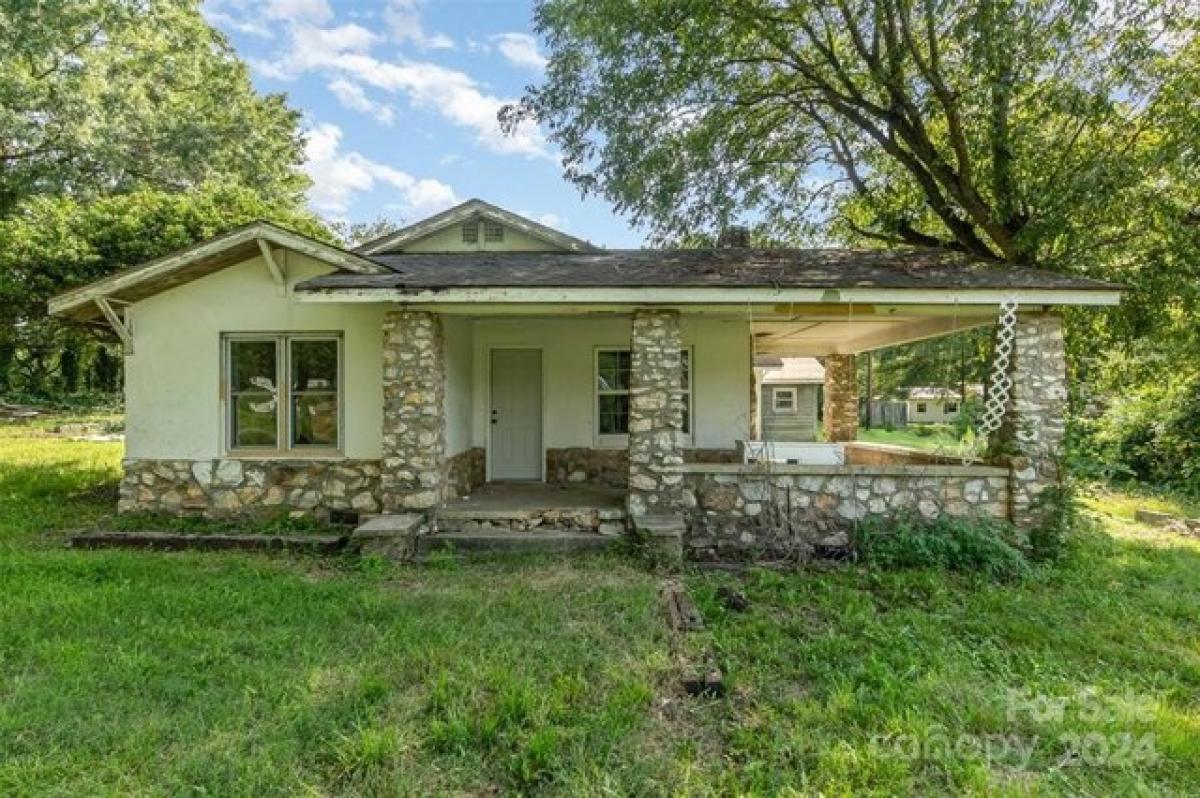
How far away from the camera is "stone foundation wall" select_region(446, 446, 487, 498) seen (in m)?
8.20

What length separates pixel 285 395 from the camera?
26.1ft

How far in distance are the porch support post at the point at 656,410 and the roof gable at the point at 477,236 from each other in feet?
10.0

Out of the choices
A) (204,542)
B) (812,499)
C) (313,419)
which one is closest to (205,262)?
(313,419)

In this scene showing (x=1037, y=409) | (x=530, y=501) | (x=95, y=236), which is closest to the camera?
(x=1037, y=409)

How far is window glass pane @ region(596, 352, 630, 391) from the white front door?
94cm

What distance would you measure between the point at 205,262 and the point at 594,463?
564cm

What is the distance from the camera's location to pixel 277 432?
Result: 7.94 m

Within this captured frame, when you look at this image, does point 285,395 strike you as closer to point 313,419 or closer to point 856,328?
point 313,419

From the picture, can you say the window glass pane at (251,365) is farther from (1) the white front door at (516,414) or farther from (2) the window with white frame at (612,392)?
(2) the window with white frame at (612,392)

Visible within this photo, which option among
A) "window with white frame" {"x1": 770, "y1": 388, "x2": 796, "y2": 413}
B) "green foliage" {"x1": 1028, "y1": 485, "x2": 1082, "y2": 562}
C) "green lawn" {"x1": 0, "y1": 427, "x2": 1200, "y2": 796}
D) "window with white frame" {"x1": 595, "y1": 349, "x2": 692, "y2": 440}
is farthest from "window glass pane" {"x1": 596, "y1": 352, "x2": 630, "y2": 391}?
"window with white frame" {"x1": 770, "y1": 388, "x2": 796, "y2": 413}

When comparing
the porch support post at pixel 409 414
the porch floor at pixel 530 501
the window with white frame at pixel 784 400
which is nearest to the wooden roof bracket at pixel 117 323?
the porch support post at pixel 409 414

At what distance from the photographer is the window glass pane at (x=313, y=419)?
7965 millimetres

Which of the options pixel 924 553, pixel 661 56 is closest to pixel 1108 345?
pixel 924 553

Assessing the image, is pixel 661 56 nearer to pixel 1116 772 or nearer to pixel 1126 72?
pixel 1126 72
